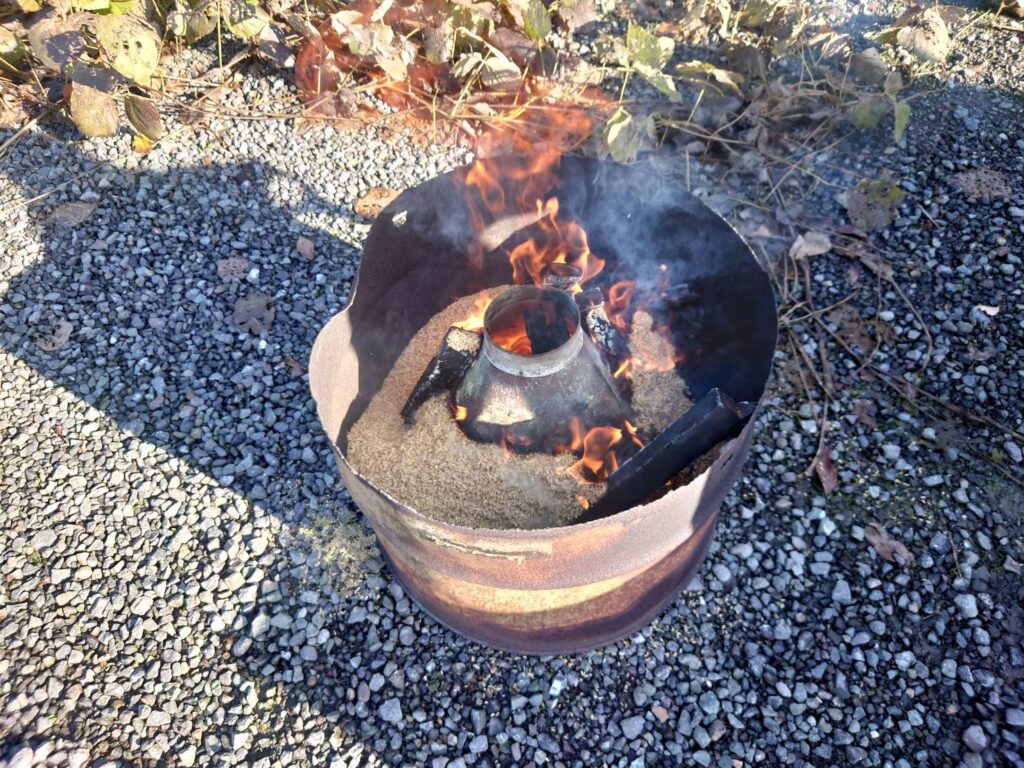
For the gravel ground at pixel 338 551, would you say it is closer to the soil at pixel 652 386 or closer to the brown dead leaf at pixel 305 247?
the brown dead leaf at pixel 305 247

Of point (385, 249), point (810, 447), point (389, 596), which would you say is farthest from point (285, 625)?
point (810, 447)

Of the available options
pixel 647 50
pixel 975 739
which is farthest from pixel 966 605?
pixel 647 50

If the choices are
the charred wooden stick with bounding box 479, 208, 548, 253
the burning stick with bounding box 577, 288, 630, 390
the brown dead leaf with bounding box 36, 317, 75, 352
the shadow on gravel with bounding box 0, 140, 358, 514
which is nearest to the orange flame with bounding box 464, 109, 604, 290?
the charred wooden stick with bounding box 479, 208, 548, 253

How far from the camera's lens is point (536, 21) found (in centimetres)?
457

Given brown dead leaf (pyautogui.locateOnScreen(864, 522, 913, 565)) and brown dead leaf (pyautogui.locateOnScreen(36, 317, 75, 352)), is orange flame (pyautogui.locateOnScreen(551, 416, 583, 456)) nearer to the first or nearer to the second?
brown dead leaf (pyautogui.locateOnScreen(864, 522, 913, 565))

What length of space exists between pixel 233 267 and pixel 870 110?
13.6 feet

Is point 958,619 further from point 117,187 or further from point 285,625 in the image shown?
point 117,187

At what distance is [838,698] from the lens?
2.76m

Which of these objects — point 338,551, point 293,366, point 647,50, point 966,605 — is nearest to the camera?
point 966,605

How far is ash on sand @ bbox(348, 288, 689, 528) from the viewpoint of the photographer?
113 inches

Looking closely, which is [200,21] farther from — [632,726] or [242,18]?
[632,726]

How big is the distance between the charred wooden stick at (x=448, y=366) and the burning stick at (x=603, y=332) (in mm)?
515

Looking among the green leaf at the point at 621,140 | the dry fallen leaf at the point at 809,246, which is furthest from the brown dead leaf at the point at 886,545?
the green leaf at the point at 621,140

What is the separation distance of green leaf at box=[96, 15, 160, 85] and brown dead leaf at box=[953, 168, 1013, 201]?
5203mm
